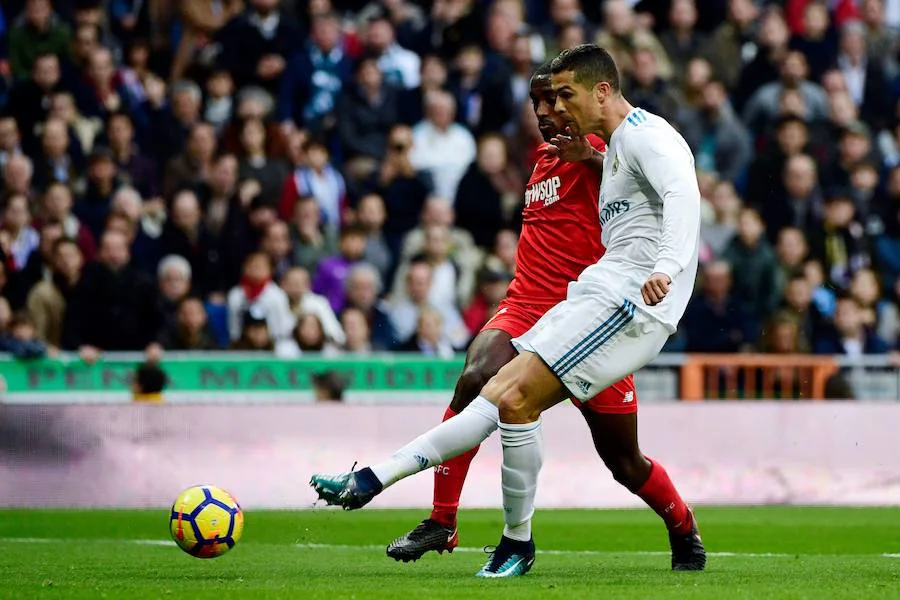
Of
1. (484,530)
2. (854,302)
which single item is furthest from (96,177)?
(854,302)

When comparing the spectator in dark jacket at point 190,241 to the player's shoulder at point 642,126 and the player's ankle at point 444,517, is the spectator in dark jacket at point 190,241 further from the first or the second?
the player's shoulder at point 642,126

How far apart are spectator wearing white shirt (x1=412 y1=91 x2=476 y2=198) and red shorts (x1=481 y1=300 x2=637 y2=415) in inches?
338

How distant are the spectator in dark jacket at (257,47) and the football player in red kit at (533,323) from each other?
915 cm

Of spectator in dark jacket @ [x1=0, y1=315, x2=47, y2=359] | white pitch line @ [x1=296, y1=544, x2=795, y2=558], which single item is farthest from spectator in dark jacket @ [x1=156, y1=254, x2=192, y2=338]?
white pitch line @ [x1=296, y1=544, x2=795, y2=558]

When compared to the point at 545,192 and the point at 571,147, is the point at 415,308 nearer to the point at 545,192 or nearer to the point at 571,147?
the point at 545,192

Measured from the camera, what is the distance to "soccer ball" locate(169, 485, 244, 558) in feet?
25.9

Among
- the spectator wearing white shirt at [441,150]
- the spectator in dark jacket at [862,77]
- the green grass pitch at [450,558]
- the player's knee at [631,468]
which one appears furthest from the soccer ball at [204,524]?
the spectator in dark jacket at [862,77]

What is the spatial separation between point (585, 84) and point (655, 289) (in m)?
1.20

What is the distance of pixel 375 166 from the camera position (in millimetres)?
17156

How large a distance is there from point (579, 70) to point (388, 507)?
712cm

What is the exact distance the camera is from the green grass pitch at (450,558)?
6.93m

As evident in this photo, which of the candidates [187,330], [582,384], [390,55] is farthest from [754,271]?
[582,384]

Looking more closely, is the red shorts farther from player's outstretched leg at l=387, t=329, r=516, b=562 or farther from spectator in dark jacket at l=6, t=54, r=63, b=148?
spectator in dark jacket at l=6, t=54, r=63, b=148

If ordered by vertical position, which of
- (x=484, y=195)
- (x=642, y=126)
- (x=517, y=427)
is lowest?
(x=517, y=427)
